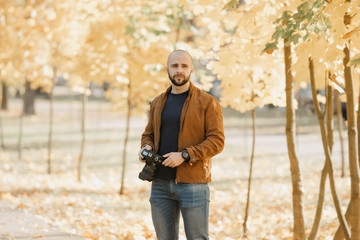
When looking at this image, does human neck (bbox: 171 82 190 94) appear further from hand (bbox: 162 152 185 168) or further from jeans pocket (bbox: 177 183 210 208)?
jeans pocket (bbox: 177 183 210 208)

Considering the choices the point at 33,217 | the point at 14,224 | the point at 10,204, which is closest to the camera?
the point at 14,224

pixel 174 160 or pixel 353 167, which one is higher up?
pixel 174 160

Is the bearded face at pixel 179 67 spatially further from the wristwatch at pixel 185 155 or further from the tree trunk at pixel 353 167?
the tree trunk at pixel 353 167

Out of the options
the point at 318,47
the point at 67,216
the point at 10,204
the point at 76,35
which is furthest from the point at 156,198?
the point at 76,35

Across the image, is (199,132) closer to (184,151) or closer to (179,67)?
(184,151)

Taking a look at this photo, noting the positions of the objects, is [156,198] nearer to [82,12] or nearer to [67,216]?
[67,216]

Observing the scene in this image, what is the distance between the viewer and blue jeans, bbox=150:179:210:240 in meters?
3.28

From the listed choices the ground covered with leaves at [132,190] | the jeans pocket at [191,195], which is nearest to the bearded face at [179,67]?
the jeans pocket at [191,195]

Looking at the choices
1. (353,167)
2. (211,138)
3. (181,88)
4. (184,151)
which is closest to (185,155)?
(184,151)

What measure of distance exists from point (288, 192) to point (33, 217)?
5434mm

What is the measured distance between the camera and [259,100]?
625 cm

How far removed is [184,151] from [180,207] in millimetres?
493

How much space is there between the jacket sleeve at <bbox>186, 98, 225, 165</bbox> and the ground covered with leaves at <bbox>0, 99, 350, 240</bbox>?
83.5 inches

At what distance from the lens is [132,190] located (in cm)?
980
